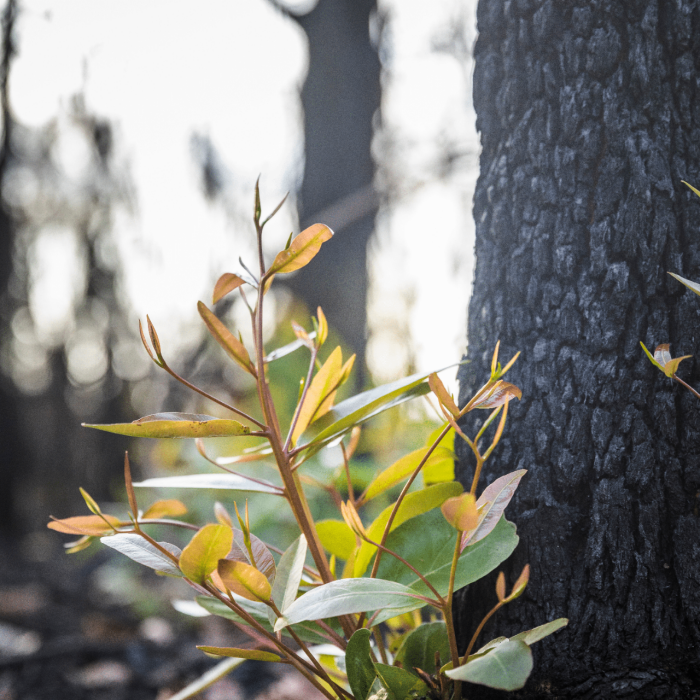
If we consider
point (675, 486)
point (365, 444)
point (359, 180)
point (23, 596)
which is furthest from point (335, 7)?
point (23, 596)

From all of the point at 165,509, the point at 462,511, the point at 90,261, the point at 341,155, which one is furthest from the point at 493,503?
the point at 90,261

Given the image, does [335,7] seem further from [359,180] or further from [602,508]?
[602,508]

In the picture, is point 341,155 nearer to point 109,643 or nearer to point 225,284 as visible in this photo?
point 109,643

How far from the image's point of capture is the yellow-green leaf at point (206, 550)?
1.00 ft

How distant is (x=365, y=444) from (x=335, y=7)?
199 cm

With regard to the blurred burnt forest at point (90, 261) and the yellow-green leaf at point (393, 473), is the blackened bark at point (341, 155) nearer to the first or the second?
the blurred burnt forest at point (90, 261)

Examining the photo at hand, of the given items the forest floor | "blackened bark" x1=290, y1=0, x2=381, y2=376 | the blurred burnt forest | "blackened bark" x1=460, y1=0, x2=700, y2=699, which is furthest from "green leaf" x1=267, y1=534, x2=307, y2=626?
the blurred burnt forest

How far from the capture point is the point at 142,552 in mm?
363

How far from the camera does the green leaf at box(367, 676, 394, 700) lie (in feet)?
1.25

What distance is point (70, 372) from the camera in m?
4.21

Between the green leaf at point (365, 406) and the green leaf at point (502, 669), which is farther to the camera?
the green leaf at point (365, 406)

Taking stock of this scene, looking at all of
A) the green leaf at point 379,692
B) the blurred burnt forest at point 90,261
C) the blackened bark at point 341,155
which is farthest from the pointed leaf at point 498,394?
the blurred burnt forest at point 90,261

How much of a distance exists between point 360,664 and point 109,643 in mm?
1351

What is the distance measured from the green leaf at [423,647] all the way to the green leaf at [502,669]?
7.0 inches
